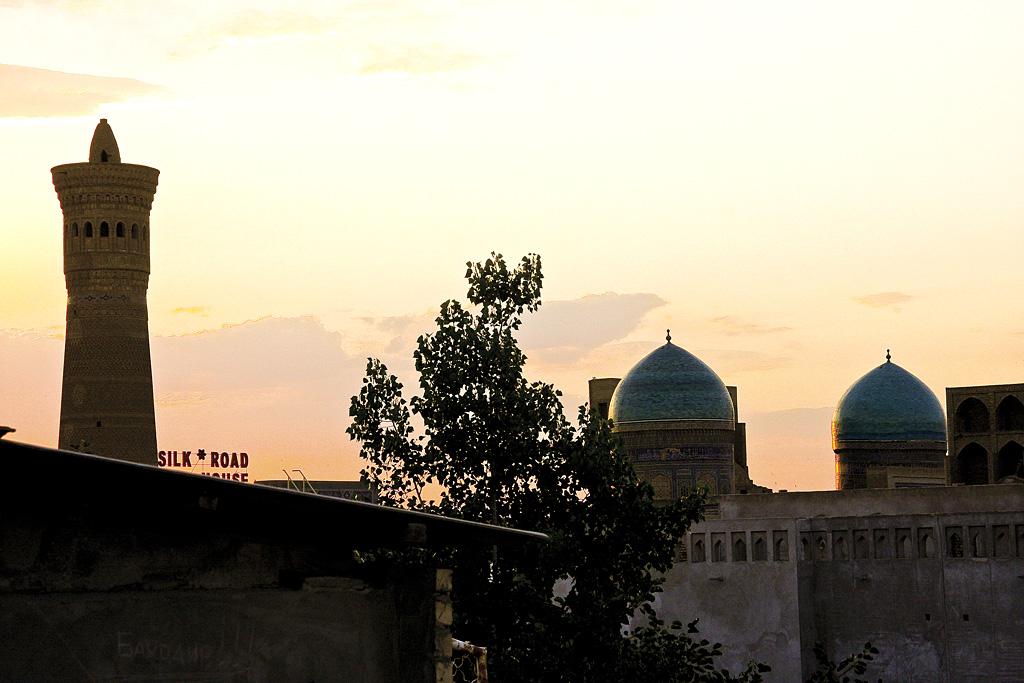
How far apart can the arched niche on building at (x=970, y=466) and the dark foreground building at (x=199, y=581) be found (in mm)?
39228

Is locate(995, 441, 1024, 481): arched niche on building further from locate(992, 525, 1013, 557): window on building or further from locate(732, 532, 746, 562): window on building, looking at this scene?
locate(992, 525, 1013, 557): window on building

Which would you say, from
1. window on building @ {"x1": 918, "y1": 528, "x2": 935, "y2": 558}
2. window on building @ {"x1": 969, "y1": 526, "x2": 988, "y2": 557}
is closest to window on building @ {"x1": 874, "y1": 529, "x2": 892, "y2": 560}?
window on building @ {"x1": 918, "y1": 528, "x2": 935, "y2": 558}

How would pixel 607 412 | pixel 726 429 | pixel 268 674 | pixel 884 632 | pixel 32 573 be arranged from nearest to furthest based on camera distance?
pixel 32 573 < pixel 268 674 < pixel 884 632 < pixel 726 429 < pixel 607 412

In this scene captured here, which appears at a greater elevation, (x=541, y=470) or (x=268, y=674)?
(x=541, y=470)

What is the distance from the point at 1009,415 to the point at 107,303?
93.8 ft

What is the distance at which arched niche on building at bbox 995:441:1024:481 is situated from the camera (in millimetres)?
42469

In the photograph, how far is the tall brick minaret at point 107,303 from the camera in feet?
156

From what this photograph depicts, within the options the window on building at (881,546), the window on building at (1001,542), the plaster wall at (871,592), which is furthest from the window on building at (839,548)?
the window on building at (1001,542)

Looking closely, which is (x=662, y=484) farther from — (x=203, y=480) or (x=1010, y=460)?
(x=203, y=480)

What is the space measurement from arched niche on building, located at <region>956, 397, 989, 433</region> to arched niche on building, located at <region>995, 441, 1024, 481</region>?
1.37m

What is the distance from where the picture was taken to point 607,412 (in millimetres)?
48375

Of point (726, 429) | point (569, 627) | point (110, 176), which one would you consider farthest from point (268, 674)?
point (110, 176)

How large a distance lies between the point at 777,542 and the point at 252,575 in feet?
76.2

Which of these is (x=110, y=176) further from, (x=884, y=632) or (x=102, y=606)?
(x=102, y=606)
